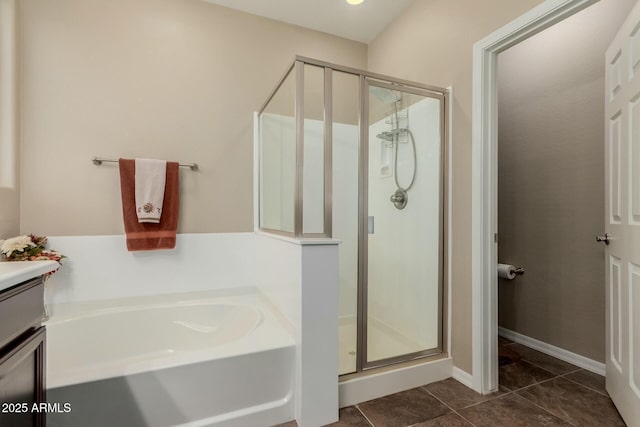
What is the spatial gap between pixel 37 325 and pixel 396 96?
203 cm

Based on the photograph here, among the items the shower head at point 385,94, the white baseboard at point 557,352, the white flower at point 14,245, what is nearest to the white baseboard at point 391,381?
the white baseboard at point 557,352

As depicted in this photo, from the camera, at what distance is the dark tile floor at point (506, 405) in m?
1.44

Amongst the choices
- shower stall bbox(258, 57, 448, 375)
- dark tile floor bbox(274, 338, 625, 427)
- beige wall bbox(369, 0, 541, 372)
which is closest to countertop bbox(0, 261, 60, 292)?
shower stall bbox(258, 57, 448, 375)

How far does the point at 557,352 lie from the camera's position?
2156 millimetres

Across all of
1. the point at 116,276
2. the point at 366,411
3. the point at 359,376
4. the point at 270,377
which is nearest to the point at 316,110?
the point at 270,377

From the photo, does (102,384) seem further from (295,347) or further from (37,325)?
(295,347)

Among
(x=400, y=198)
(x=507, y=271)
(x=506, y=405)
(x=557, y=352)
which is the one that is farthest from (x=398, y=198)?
(x=557, y=352)

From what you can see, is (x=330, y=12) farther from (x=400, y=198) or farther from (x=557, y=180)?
(x=557, y=180)

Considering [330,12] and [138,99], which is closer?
[138,99]

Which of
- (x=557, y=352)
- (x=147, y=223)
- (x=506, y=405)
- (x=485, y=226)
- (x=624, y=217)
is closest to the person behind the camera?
(x=624, y=217)

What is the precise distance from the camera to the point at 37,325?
2.85ft

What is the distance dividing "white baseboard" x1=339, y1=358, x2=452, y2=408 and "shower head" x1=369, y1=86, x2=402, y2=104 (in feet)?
5.43

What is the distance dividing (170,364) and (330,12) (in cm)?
265

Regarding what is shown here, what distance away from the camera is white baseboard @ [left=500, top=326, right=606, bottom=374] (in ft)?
6.38
